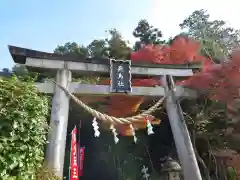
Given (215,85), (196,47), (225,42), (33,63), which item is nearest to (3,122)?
(33,63)

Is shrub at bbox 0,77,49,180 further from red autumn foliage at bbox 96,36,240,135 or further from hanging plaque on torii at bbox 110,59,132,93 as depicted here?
red autumn foliage at bbox 96,36,240,135

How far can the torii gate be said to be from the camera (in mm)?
6488

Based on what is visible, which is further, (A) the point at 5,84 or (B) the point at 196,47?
(B) the point at 196,47

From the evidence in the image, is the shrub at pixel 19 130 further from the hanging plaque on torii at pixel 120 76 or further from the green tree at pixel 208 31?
the green tree at pixel 208 31

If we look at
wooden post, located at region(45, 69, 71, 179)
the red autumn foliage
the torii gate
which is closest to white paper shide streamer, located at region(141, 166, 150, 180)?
the red autumn foliage

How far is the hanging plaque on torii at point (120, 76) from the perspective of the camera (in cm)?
793

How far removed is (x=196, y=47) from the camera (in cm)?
1379

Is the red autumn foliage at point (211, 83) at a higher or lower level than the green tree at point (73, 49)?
lower

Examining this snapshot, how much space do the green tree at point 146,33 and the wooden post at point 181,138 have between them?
1254 centimetres

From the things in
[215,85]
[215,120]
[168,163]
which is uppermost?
[215,85]

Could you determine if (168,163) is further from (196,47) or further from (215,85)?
(196,47)

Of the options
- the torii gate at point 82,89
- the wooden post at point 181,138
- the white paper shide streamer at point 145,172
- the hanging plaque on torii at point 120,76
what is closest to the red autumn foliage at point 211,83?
the torii gate at point 82,89

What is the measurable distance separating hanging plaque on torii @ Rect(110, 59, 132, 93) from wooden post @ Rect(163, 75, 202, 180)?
4.48 ft

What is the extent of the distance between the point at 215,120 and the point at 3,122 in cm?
870
